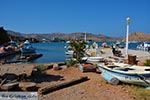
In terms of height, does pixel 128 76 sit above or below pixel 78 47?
below

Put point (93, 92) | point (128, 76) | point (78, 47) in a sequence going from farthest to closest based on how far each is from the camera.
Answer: point (78, 47)
point (128, 76)
point (93, 92)

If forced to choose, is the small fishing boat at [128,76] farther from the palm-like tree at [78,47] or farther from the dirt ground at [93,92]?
the palm-like tree at [78,47]

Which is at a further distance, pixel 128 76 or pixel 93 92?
pixel 128 76

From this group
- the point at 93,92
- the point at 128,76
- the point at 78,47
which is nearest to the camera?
the point at 93,92

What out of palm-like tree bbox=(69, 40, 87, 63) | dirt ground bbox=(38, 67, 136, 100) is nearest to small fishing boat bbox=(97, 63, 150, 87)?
dirt ground bbox=(38, 67, 136, 100)

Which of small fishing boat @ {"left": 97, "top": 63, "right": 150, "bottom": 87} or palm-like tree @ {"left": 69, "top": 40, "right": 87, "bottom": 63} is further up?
palm-like tree @ {"left": 69, "top": 40, "right": 87, "bottom": 63}

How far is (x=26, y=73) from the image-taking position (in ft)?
49.3

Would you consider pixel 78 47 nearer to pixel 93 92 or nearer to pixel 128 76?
pixel 128 76

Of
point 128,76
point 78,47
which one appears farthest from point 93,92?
point 78,47

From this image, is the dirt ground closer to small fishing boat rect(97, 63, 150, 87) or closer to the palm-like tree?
small fishing boat rect(97, 63, 150, 87)

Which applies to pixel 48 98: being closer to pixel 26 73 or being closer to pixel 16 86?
pixel 16 86

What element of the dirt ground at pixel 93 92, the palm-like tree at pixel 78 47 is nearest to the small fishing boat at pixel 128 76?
the dirt ground at pixel 93 92

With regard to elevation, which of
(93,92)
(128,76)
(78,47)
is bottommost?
(93,92)

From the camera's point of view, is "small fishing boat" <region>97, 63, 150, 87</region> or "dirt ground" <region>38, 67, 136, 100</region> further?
"small fishing boat" <region>97, 63, 150, 87</region>
